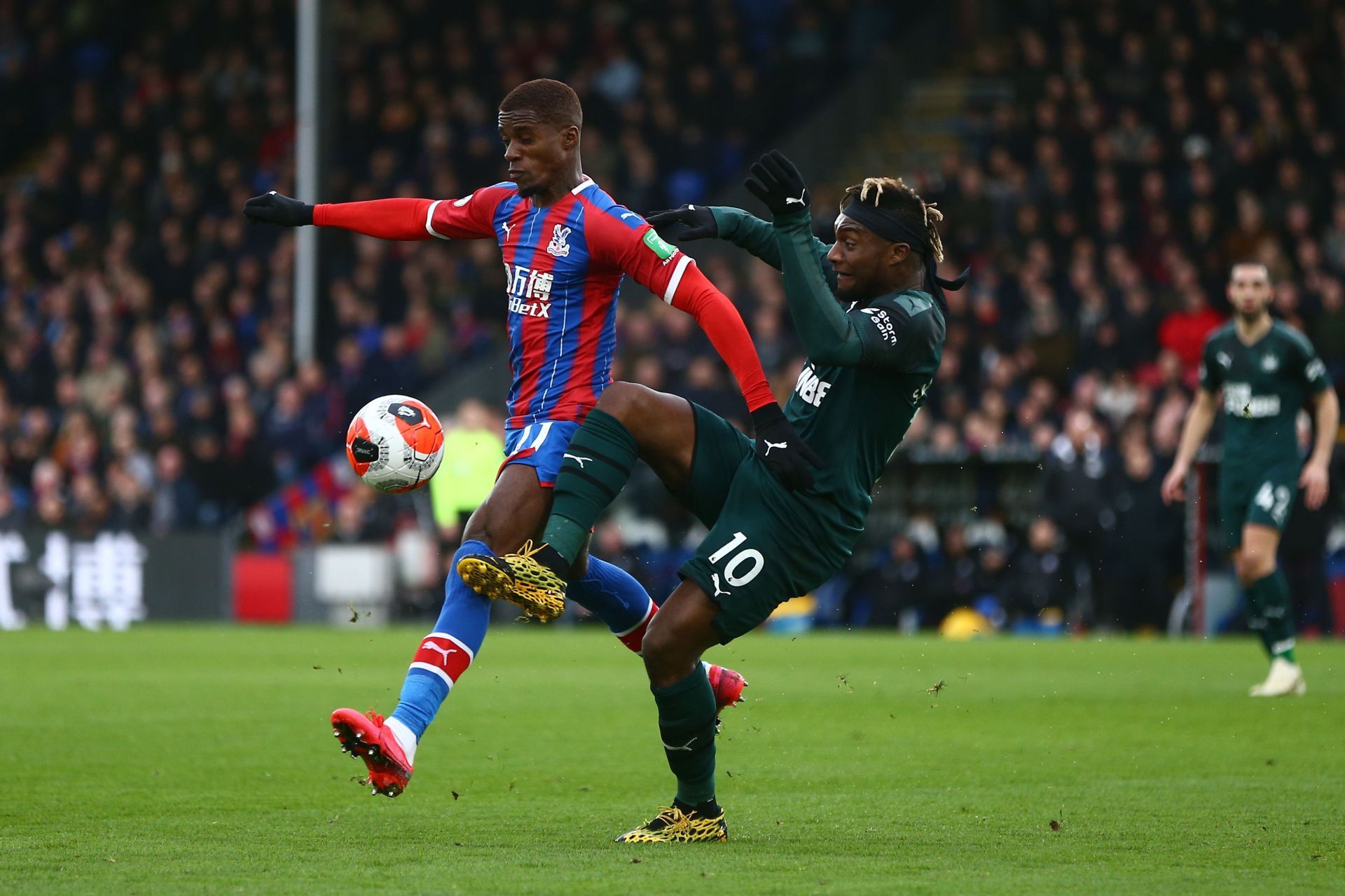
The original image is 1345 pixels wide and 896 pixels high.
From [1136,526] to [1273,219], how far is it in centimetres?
330

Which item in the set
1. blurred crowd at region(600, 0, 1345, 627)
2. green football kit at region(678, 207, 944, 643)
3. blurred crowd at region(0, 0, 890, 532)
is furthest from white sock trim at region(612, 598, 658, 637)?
blurred crowd at region(0, 0, 890, 532)

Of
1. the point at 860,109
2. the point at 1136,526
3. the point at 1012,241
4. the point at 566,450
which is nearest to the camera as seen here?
the point at 566,450

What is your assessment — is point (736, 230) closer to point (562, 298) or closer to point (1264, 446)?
point (562, 298)

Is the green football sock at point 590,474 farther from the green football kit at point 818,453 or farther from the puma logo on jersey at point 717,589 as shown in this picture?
the puma logo on jersey at point 717,589

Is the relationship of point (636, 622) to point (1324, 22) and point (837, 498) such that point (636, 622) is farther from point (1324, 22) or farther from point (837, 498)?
point (1324, 22)

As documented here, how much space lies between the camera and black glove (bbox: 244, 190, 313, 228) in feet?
20.2

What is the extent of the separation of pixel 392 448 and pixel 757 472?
1.21 m

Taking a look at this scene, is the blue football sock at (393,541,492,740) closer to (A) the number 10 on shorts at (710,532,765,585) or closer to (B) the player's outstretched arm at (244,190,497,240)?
(A) the number 10 on shorts at (710,532,765,585)

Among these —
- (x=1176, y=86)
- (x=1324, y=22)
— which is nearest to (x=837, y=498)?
(x=1176, y=86)

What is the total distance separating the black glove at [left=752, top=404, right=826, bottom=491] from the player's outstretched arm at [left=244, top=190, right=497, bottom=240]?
1346 mm

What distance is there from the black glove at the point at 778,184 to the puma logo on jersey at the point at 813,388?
0.58 m

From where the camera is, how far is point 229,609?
17984 mm

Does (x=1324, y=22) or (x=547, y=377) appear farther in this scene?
(x=1324, y=22)

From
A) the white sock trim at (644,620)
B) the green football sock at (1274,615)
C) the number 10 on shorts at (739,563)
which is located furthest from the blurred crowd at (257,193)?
the number 10 on shorts at (739,563)
